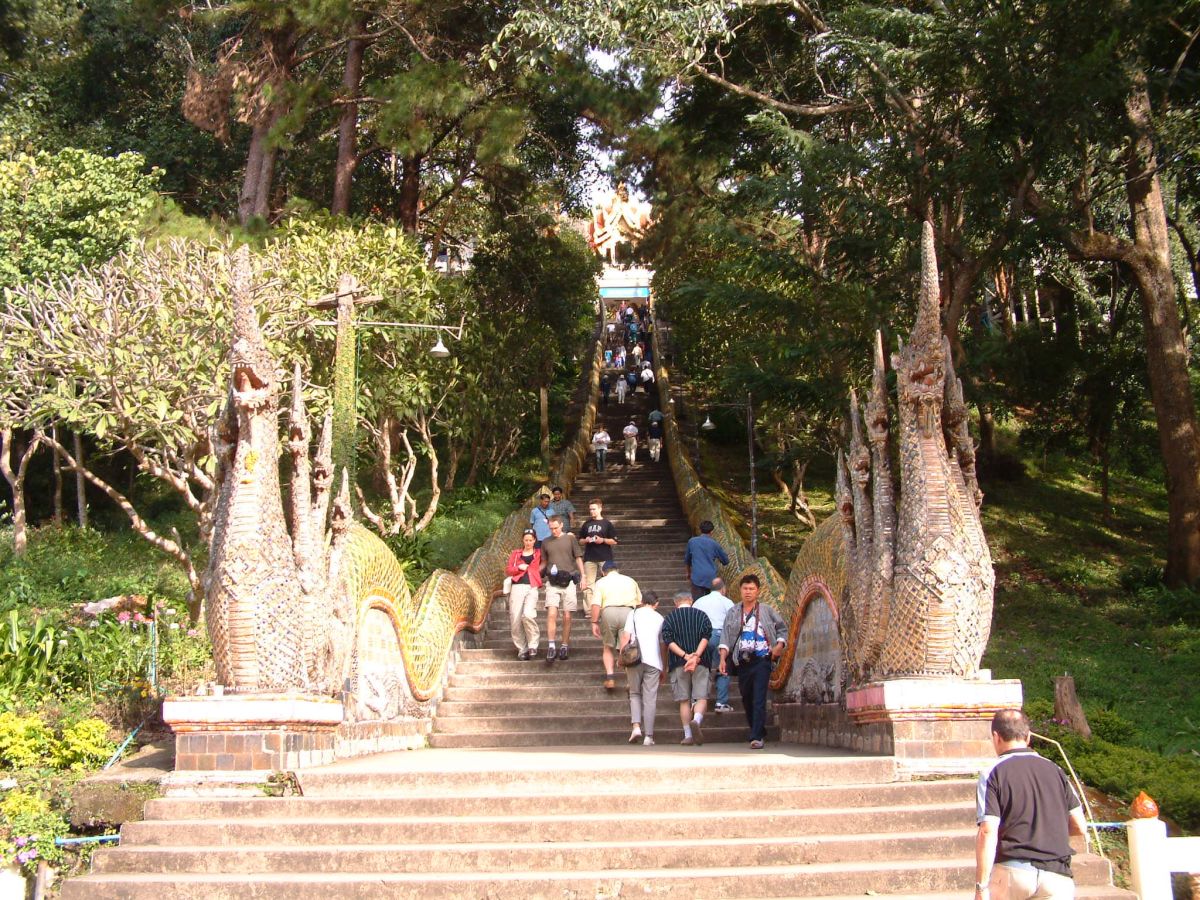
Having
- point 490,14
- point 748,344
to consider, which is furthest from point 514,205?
point 748,344

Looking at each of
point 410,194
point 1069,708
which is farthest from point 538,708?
point 410,194

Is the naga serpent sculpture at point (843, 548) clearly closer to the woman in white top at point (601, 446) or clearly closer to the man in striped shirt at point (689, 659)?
the man in striped shirt at point (689, 659)

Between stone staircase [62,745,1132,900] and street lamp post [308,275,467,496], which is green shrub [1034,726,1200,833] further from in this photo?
street lamp post [308,275,467,496]

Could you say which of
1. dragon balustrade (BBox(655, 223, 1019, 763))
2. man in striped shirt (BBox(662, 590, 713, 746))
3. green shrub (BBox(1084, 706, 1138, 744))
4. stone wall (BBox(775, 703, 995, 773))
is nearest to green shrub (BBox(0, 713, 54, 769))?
man in striped shirt (BBox(662, 590, 713, 746))

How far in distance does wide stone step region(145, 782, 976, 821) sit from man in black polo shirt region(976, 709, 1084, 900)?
2700 millimetres

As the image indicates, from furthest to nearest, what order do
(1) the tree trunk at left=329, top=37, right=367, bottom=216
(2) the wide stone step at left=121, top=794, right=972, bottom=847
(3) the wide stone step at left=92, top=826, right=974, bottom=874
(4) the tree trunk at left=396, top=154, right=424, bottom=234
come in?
(4) the tree trunk at left=396, top=154, right=424, bottom=234 < (1) the tree trunk at left=329, top=37, right=367, bottom=216 < (2) the wide stone step at left=121, top=794, right=972, bottom=847 < (3) the wide stone step at left=92, top=826, right=974, bottom=874

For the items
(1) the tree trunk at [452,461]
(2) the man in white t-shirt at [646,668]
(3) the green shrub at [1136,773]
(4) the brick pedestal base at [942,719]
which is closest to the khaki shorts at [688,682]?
(2) the man in white t-shirt at [646,668]

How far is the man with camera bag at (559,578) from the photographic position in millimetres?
13305

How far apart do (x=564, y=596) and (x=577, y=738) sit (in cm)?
220

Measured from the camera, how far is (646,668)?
11.0 meters

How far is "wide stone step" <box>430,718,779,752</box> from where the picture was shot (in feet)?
37.8

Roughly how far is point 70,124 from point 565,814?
73.7ft

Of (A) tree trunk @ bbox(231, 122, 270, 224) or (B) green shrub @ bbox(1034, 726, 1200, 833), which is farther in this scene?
(A) tree trunk @ bbox(231, 122, 270, 224)

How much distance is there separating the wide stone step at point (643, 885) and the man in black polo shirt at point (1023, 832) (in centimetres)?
180
